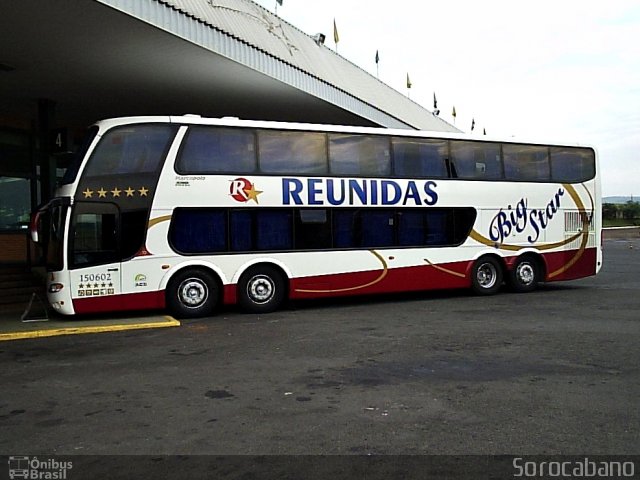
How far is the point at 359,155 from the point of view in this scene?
1277 centimetres

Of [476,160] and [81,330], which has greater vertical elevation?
[476,160]

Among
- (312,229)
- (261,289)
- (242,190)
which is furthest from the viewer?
(312,229)

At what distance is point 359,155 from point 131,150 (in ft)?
15.0

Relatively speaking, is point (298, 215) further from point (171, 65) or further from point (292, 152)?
point (171, 65)

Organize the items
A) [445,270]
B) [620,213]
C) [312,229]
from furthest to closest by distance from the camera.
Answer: [620,213] → [445,270] → [312,229]

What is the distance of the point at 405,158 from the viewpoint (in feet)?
43.4

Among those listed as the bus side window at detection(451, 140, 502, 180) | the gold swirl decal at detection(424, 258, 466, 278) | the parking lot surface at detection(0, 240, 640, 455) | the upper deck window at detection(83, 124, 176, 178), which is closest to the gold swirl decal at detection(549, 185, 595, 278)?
the bus side window at detection(451, 140, 502, 180)

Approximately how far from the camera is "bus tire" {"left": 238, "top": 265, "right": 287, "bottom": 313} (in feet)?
38.5

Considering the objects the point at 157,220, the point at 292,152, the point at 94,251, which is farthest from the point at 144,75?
the point at 94,251

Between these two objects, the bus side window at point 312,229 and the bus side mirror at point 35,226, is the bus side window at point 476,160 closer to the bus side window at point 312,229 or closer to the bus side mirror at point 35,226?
the bus side window at point 312,229

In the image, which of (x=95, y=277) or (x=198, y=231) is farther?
(x=198, y=231)

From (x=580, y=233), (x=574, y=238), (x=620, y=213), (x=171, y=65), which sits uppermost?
(x=171, y=65)

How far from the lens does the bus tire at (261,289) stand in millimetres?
11750

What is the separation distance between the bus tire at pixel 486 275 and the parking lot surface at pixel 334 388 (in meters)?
3.53
